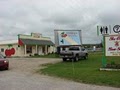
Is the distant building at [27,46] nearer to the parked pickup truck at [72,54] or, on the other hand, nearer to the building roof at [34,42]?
the building roof at [34,42]

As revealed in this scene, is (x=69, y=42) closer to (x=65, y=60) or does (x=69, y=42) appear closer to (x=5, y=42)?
(x=65, y=60)

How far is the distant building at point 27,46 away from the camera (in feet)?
170

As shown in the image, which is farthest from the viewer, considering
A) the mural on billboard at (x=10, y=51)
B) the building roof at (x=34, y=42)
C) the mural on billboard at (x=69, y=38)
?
the mural on billboard at (x=10, y=51)

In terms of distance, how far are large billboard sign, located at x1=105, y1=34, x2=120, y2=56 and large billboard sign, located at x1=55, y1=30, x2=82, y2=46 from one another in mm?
24496

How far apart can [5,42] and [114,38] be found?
42.2m

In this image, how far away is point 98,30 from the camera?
1803 cm

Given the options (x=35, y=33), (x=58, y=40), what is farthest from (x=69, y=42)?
(x=35, y=33)

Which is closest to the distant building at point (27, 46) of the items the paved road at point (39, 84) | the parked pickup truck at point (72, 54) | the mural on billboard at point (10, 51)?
the mural on billboard at point (10, 51)

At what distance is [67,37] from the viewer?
42.9 m

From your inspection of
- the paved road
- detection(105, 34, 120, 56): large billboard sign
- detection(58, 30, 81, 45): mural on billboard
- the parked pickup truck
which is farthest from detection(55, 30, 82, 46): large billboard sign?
the paved road

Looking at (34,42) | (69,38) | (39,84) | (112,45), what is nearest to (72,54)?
(112,45)

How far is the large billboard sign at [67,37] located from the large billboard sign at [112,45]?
24.5 meters

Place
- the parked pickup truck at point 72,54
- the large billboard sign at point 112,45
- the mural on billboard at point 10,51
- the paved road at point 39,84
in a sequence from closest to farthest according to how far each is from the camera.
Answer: the paved road at point 39,84 → the large billboard sign at point 112,45 → the parked pickup truck at point 72,54 → the mural on billboard at point 10,51

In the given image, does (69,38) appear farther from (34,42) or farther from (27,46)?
(27,46)
